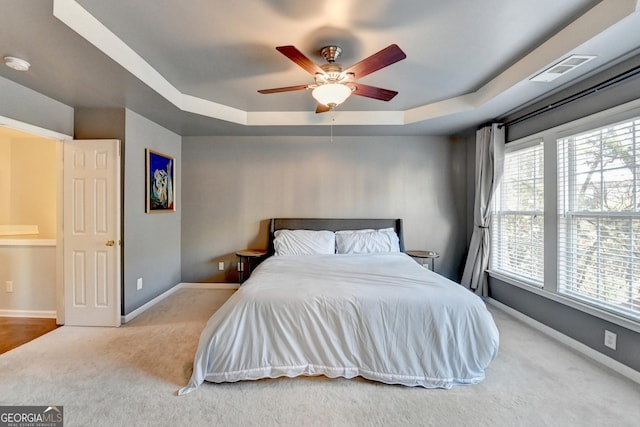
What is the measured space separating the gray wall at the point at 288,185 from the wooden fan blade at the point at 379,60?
225 centimetres

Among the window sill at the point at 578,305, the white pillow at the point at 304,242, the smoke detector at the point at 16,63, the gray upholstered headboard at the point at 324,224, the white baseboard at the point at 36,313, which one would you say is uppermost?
the smoke detector at the point at 16,63

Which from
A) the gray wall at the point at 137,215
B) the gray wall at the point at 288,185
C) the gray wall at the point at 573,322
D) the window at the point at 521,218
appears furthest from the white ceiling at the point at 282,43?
the gray wall at the point at 573,322

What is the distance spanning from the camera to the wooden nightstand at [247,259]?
3.90 m

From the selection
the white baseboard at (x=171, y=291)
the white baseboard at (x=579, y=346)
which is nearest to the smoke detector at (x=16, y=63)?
the white baseboard at (x=171, y=291)

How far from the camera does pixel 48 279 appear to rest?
325cm

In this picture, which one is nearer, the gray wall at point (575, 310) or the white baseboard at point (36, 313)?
the gray wall at point (575, 310)

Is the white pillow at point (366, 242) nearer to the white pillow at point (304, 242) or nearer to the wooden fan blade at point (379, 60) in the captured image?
the white pillow at point (304, 242)

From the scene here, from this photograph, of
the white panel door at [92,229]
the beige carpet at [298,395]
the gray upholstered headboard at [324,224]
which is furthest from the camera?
the gray upholstered headboard at [324,224]

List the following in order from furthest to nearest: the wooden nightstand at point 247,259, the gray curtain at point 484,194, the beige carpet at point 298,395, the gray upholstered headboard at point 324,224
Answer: the gray upholstered headboard at point 324,224 → the wooden nightstand at point 247,259 → the gray curtain at point 484,194 → the beige carpet at point 298,395

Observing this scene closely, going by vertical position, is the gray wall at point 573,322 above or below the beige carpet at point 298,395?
above

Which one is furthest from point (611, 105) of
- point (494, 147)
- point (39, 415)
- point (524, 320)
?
point (39, 415)

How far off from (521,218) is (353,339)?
2.64 metres

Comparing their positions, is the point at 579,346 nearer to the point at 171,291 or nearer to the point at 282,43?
the point at 282,43

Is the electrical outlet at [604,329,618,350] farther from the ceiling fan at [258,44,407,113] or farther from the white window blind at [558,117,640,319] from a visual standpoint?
the ceiling fan at [258,44,407,113]
